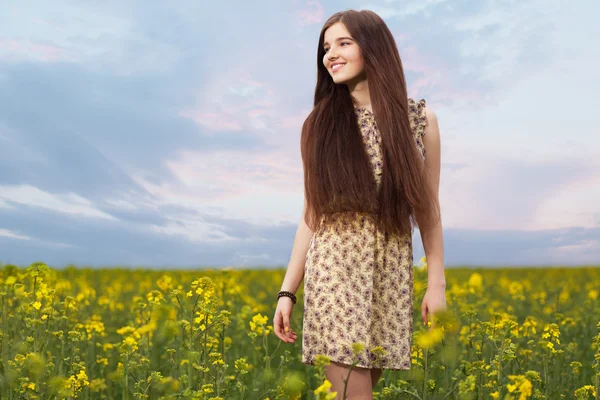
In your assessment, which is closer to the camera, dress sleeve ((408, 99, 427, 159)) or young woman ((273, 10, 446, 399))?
young woman ((273, 10, 446, 399))

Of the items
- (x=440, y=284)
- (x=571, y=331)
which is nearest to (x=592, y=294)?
(x=571, y=331)

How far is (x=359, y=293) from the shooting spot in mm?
2469

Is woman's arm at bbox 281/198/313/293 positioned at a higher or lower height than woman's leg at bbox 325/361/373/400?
higher

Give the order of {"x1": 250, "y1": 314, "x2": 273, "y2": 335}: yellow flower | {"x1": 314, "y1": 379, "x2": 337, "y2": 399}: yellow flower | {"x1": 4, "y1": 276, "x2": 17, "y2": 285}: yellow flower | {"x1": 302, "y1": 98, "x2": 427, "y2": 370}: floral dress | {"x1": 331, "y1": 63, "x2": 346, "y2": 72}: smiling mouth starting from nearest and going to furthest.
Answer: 1. {"x1": 314, "y1": 379, "x2": 337, "y2": 399}: yellow flower
2. {"x1": 302, "y1": 98, "x2": 427, "y2": 370}: floral dress
3. {"x1": 331, "y1": 63, "x2": 346, "y2": 72}: smiling mouth
4. {"x1": 4, "y1": 276, "x2": 17, "y2": 285}: yellow flower
5. {"x1": 250, "y1": 314, "x2": 273, "y2": 335}: yellow flower


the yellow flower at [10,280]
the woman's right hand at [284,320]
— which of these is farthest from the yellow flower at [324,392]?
the yellow flower at [10,280]

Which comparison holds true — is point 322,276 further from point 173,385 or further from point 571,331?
point 571,331

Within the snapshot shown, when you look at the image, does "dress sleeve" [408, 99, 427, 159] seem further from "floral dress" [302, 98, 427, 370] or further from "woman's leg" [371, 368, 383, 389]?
"woman's leg" [371, 368, 383, 389]

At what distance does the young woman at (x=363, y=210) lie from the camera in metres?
2.47

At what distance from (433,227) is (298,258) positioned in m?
0.59

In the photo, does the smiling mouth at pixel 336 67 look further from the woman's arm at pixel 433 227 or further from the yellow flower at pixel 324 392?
the yellow flower at pixel 324 392

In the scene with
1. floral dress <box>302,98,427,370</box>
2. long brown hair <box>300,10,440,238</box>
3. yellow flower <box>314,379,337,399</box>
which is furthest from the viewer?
long brown hair <box>300,10,440,238</box>

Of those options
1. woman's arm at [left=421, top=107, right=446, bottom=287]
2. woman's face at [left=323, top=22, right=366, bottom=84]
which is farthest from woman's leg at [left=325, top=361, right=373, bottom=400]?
woman's face at [left=323, top=22, right=366, bottom=84]

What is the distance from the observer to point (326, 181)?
2.65 m

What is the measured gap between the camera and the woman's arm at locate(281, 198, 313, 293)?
2721 mm
